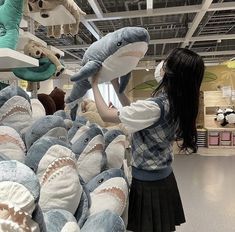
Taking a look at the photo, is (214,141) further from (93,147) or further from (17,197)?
(17,197)

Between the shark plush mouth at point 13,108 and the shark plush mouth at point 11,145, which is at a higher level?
the shark plush mouth at point 13,108

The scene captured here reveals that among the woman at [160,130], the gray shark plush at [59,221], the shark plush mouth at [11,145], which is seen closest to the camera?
the gray shark plush at [59,221]

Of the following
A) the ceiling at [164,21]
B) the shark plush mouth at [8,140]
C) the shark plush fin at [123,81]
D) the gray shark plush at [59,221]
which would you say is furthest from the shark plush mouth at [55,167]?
the ceiling at [164,21]

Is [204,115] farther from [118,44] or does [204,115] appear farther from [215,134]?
[118,44]

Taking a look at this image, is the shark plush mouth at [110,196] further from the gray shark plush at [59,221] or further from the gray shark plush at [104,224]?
the gray shark plush at [59,221]

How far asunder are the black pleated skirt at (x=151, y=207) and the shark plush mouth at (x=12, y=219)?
3.08ft

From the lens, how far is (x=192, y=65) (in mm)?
1324

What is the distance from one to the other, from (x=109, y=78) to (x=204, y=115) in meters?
7.49

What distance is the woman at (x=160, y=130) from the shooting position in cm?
132

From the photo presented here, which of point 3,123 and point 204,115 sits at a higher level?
point 3,123

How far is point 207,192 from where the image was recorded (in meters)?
4.22

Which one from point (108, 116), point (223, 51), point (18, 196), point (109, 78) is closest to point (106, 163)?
point (108, 116)

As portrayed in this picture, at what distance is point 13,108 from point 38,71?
1.41ft

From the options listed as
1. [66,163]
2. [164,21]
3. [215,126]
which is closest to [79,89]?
[66,163]
